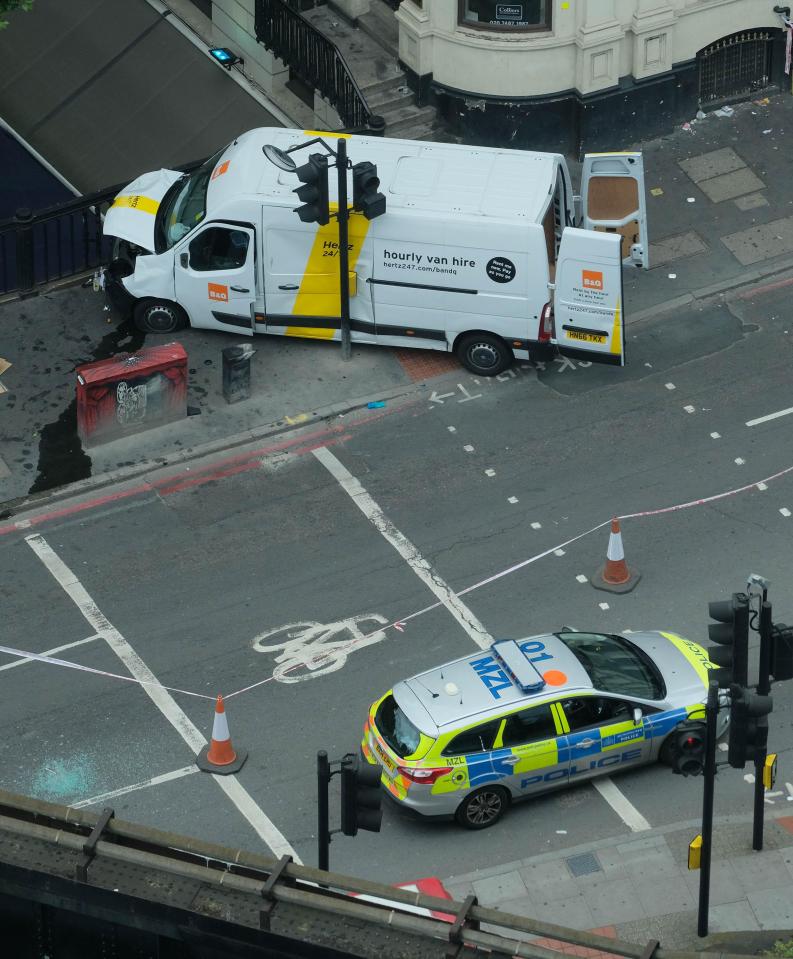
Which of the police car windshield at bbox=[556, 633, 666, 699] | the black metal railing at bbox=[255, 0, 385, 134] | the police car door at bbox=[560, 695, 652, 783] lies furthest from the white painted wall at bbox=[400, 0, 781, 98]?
the police car door at bbox=[560, 695, 652, 783]

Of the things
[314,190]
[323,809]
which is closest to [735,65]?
[314,190]

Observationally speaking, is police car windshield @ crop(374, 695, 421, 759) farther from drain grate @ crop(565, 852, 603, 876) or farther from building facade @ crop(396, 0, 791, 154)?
building facade @ crop(396, 0, 791, 154)

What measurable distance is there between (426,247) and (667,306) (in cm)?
386

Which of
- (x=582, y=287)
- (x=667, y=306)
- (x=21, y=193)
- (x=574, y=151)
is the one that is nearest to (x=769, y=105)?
(x=574, y=151)

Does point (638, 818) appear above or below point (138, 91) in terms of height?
below

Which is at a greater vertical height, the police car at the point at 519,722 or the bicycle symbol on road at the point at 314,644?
the police car at the point at 519,722

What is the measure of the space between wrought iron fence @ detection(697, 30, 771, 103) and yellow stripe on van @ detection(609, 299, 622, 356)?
663 centimetres

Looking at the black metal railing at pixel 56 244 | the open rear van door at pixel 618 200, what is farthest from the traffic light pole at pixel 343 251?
the black metal railing at pixel 56 244

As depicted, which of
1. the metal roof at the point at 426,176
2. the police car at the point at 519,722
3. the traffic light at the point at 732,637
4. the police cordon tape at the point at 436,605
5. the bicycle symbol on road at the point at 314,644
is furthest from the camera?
the metal roof at the point at 426,176

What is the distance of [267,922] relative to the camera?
1367 cm

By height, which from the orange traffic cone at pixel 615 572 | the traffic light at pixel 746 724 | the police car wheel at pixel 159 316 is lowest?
the orange traffic cone at pixel 615 572

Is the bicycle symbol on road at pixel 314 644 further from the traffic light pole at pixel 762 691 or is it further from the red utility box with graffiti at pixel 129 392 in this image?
the traffic light pole at pixel 762 691

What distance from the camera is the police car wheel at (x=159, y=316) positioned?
2553 cm

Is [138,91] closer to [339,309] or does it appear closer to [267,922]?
[339,309]
